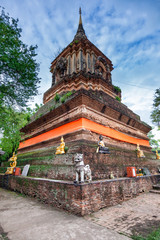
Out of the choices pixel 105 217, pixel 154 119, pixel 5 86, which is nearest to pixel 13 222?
pixel 105 217

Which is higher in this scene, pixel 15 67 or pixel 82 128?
pixel 15 67

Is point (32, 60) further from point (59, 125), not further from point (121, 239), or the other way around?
point (121, 239)

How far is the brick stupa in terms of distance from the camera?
541cm

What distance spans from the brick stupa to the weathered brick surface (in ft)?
2.19

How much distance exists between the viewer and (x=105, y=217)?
10.7ft

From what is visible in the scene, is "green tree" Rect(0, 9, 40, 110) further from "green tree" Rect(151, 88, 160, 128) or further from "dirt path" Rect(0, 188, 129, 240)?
"green tree" Rect(151, 88, 160, 128)

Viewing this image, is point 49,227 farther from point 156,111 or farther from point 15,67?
point 156,111

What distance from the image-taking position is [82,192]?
337 centimetres

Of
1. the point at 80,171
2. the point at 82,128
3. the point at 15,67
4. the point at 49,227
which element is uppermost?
the point at 15,67

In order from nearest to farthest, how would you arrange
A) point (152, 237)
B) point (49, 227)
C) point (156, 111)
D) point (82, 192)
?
point (152, 237), point (49, 227), point (82, 192), point (156, 111)

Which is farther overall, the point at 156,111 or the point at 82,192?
the point at 156,111

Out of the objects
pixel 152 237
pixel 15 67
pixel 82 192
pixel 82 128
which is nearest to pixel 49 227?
pixel 82 192

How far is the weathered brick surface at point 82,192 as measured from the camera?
135 inches

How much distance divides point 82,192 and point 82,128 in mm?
3311
